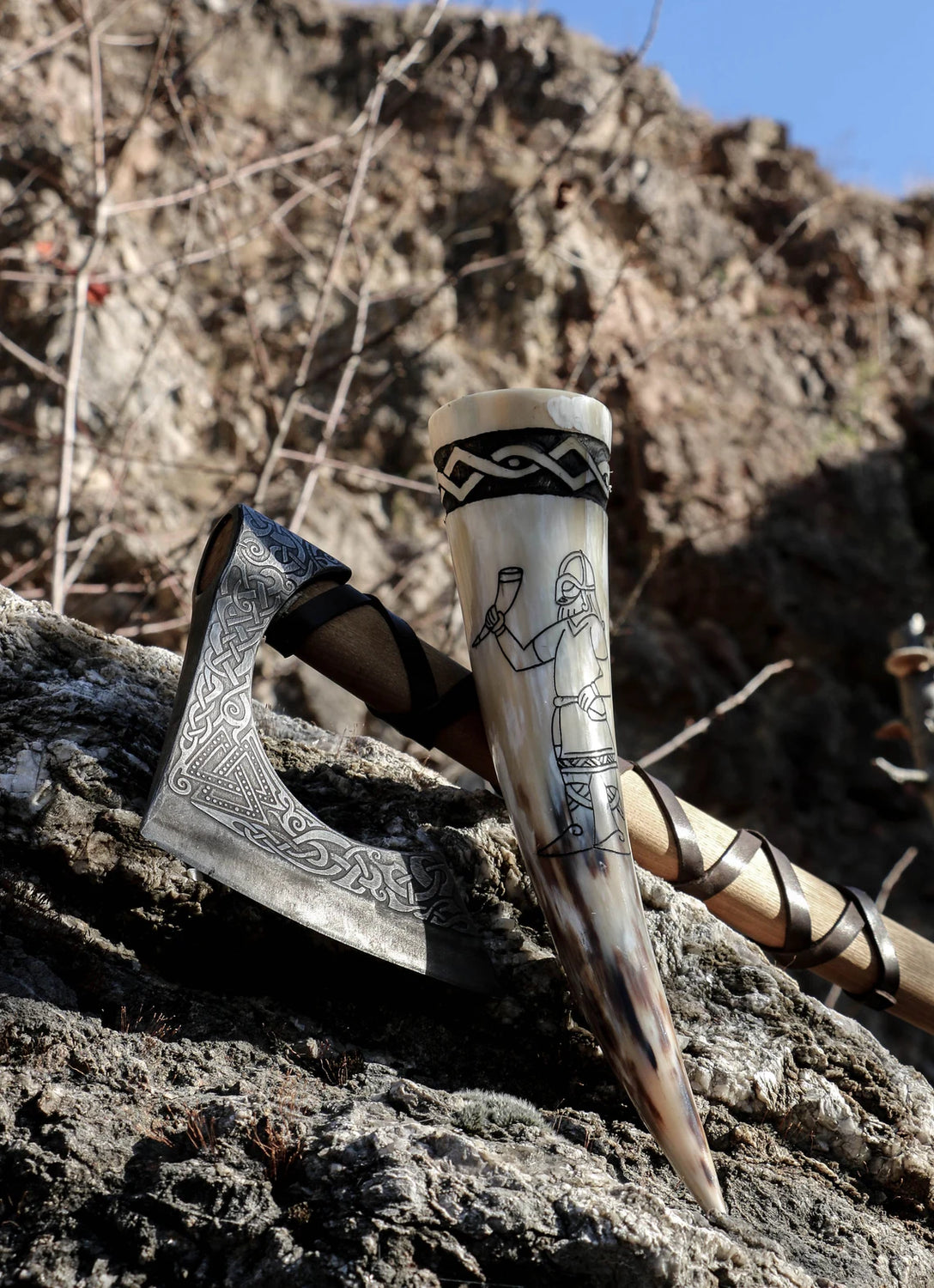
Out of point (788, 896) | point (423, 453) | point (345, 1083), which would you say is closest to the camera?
point (345, 1083)

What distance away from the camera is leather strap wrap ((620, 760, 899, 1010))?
1.98 m

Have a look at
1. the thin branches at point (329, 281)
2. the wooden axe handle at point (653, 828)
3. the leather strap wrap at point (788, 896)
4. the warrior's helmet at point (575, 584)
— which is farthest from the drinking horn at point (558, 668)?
the thin branches at point (329, 281)

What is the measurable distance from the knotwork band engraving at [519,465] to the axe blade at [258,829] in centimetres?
34

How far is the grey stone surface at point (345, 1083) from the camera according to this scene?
117cm

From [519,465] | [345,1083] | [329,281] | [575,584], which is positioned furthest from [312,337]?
[345,1083]

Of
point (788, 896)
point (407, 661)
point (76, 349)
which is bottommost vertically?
point (788, 896)

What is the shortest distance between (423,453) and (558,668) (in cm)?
510

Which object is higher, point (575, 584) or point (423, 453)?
point (423, 453)

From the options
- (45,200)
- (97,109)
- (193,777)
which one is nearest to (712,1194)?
(193,777)

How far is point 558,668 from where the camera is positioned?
1786 mm

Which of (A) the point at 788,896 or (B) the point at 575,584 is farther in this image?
(A) the point at 788,896

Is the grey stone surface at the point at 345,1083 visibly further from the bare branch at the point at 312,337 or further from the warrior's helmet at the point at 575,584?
the bare branch at the point at 312,337

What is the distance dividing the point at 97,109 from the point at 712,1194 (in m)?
3.49

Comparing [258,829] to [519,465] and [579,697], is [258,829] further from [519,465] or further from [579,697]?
[519,465]
